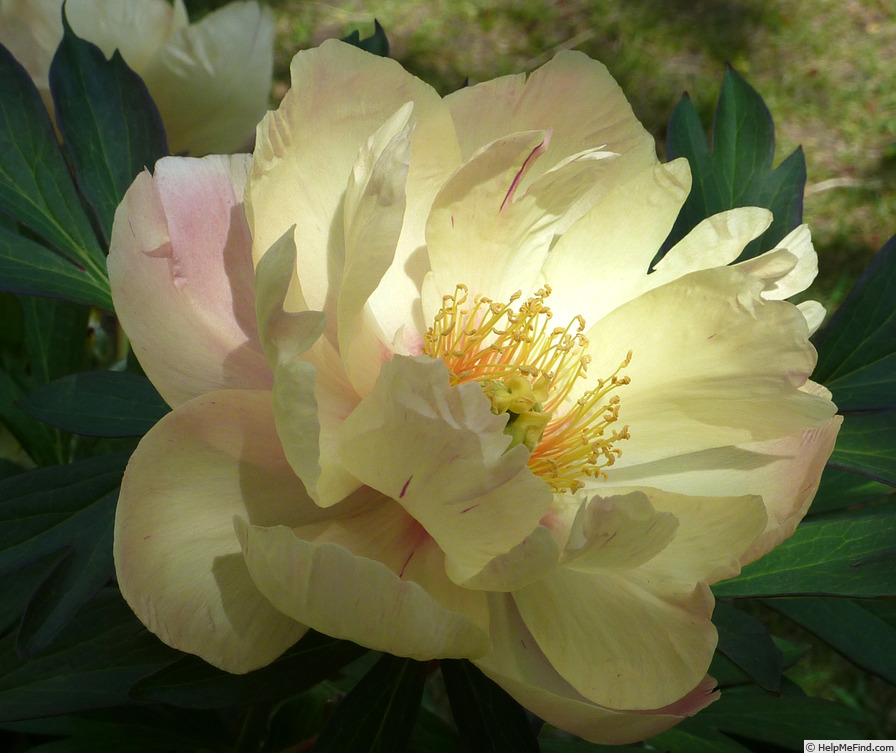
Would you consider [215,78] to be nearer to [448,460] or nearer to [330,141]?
[330,141]

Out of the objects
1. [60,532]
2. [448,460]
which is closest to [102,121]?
[60,532]

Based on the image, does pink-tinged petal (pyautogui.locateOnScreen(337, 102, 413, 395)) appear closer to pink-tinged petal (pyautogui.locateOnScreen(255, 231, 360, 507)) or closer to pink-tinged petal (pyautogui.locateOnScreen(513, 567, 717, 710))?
pink-tinged petal (pyautogui.locateOnScreen(255, 231, 360, 507))

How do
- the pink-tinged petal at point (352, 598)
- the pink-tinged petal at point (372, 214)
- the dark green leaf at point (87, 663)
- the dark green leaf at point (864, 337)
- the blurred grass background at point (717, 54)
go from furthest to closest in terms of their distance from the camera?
the blurred grass background at point (717, 54) → the dark green leaf at point (864, 337) → the dark green leaf at point (87, 663) → the pink-tinged petal at point (372, 214) → the pink-tinged petal at point (352, 598)

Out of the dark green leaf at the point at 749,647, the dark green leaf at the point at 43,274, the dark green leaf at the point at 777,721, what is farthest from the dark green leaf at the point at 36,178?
the dark green leaf at the point at 777,721

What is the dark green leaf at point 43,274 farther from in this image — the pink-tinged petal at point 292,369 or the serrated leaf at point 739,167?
the serrated leaf at point 739,167

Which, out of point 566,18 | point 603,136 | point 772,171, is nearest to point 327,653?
point 603,136

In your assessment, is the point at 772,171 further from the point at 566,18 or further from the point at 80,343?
the point at 566,18
